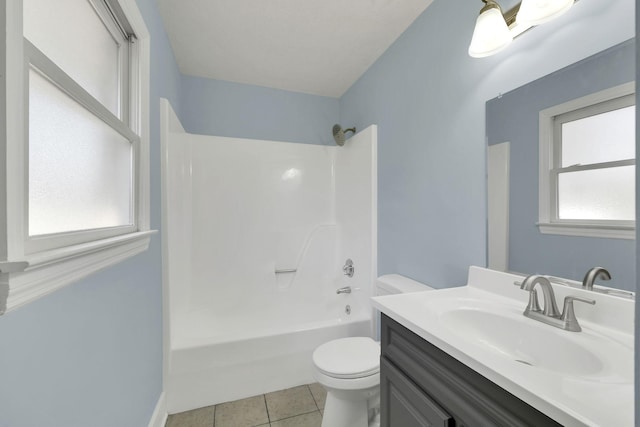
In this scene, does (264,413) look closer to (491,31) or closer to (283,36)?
(491,31)

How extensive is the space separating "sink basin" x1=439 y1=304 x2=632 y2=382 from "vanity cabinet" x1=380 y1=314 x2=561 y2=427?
10cm

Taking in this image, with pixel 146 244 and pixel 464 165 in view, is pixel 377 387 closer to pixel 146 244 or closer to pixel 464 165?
pixel 464 165

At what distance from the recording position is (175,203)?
2008 mm

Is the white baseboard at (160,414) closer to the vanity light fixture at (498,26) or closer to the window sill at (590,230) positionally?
the window sill at (590,230)

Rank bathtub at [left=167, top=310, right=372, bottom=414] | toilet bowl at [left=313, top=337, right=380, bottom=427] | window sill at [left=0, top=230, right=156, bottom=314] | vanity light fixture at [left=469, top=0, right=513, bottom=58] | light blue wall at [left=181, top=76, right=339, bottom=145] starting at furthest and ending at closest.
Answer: light blue wall at [left=181, top=76, right=339, bottom=145] < bathtub at [left=167, top=310, right=372, bottom=414] < toilet bowl at [left=313, top=337, right=380, bottom=427] < vanity light fixture at [left=469, top=0, right=513, bottom=58] < window sill at [left=0, top=230, right=156, bottom=314]

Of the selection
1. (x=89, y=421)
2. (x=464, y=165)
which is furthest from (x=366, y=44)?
(x=89, y=421)

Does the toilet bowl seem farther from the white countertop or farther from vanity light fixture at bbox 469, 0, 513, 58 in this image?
vanity light fixture at bbox 469, 0, 513, 58

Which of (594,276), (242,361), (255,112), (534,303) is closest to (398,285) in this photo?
(534,303)

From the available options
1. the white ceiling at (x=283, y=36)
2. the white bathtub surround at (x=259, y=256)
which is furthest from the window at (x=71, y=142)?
the white ceiling at (x=283, y=36)

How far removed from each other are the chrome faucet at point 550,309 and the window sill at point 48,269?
51.6 inches

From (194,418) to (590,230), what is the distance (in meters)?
2.17

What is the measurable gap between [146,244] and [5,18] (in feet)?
3.23

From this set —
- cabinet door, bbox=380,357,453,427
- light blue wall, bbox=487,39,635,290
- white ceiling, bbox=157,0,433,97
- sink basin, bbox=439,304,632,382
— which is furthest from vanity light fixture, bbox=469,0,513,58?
cabinet door, bbox=380,357,453,427

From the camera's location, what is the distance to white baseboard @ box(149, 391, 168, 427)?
1.43 m
